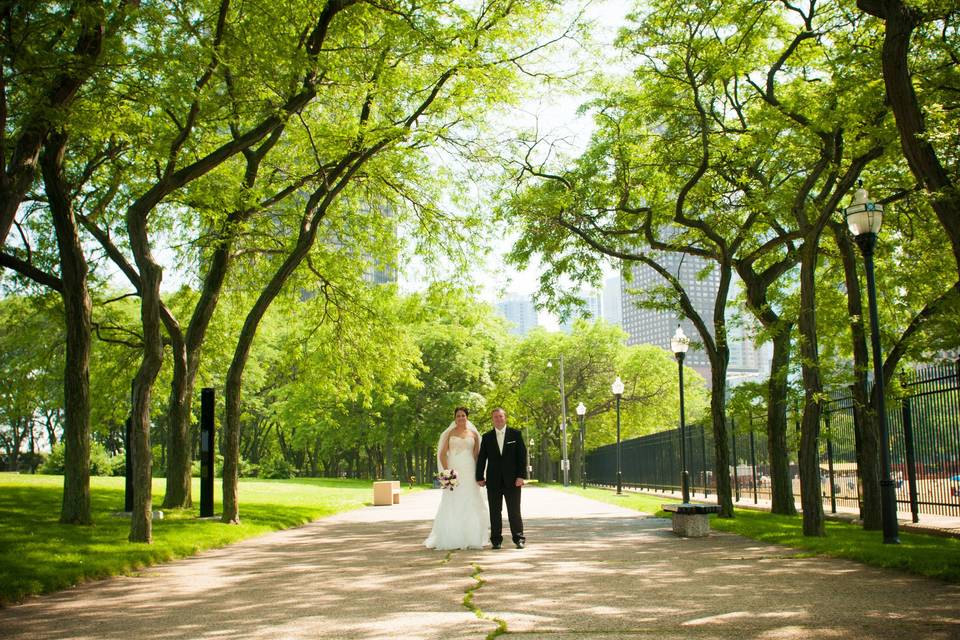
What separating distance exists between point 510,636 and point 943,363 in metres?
12.4

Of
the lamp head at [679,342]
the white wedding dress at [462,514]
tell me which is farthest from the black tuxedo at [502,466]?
the lamp head at [679,342]

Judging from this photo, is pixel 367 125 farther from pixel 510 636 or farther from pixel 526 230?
pixel 510 636

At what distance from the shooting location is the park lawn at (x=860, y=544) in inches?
342

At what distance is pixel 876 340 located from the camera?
39.2 feet

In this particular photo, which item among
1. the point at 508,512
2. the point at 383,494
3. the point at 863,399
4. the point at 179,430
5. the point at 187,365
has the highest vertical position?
the point at 187,365

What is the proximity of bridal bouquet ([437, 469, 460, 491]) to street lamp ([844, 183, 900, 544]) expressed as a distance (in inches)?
239

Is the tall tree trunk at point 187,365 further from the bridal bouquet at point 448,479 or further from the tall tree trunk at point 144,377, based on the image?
the bridal bouquet at point 448,479

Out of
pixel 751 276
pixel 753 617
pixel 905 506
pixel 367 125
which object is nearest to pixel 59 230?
pixel 367 125

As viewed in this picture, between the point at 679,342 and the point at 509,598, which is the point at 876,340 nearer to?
the point at 509,598

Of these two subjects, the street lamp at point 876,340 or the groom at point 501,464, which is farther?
the groom at point 501,464

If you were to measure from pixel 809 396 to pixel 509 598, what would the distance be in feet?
25.0

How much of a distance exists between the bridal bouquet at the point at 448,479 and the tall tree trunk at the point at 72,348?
6396 mm

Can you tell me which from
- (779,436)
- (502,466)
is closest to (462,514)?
(502,466)

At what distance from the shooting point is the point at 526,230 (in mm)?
19094
